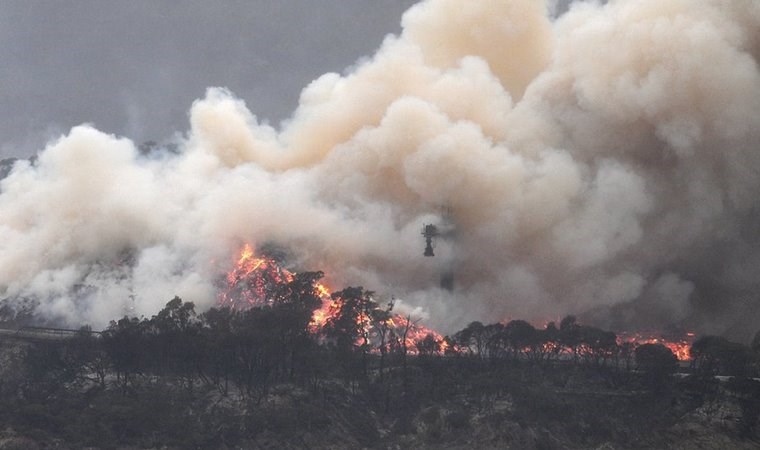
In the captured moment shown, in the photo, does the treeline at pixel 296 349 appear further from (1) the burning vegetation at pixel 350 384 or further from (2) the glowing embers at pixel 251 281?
(2) the glowing embers at pixel 251 281

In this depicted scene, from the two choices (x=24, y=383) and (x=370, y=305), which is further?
(x=370, y=305)

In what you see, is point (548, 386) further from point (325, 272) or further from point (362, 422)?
point (325, 272)

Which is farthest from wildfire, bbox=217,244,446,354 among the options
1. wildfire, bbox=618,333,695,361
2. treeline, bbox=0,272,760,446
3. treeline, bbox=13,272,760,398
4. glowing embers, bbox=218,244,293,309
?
wildfire, bbox=618,333,695,361

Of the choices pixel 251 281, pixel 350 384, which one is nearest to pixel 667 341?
pixel 350 384

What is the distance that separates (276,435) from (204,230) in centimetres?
4610

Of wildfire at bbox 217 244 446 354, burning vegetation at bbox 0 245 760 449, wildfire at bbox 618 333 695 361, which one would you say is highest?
wildfire at bbox 217 244 446 354

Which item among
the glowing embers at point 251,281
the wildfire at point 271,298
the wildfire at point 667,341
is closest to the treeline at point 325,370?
the wildfire at point 271,298

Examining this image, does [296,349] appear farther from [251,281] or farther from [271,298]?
[251,281]

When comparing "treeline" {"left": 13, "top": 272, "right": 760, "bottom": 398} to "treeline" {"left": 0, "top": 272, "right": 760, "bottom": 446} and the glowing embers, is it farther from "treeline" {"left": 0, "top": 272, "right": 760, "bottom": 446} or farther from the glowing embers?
the glowing embers

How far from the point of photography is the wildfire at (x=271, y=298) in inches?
4099

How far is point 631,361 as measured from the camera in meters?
104

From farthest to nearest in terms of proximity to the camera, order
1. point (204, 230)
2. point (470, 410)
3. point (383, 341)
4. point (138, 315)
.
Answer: point (204, 230) < point (138, 315) < point (383, 341) < point (470, 410)

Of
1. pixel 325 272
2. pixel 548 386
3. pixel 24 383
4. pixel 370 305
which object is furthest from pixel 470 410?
pixel 24 383

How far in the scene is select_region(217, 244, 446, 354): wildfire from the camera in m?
104
